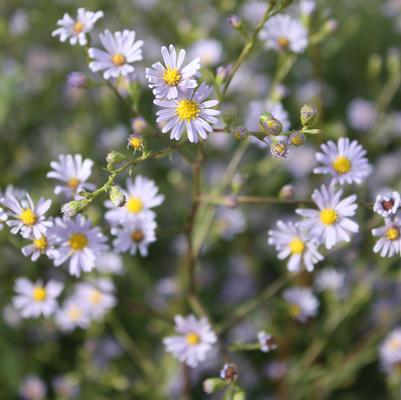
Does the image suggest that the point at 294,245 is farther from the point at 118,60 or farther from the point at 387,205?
the point at 118,60

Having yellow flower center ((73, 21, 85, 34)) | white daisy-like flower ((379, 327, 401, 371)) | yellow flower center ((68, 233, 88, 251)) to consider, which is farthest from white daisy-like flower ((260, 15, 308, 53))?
white daisy-like flower ((379, 327, 401, 371))

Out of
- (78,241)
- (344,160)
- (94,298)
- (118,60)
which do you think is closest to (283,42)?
(344,160)

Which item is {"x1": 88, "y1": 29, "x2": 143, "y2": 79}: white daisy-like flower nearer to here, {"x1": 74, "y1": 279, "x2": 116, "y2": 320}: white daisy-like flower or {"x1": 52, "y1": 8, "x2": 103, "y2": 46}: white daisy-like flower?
{"x1": 52, "y1": 8, "x2": 103, "y2": 46}: white daisy-like flower

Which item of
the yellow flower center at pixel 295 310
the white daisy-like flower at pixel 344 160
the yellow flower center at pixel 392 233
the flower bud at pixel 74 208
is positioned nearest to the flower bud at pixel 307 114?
the white daisy-like flower at pixel 344 160

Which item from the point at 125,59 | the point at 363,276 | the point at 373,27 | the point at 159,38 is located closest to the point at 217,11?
the point at 159,38

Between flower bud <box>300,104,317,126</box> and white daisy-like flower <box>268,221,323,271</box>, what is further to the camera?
white daisy-like flower <box>268,221,323,271</box>
